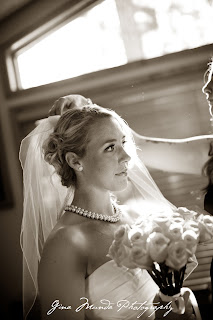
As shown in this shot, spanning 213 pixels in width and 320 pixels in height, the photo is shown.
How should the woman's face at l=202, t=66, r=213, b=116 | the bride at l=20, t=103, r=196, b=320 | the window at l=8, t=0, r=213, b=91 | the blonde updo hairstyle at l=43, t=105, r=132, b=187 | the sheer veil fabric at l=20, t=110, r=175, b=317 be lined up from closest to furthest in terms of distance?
the bride at l=20, t=103, r=196, b=320, the blonde updo hairstyle at l=43, t=105, r=132, b=187, the sheer veil fabric at l=20, t=110, r=175, b=317, the woman's face at l=202, t=66, r=213, b=116, the window at l=8, t=0, r=213, b=91

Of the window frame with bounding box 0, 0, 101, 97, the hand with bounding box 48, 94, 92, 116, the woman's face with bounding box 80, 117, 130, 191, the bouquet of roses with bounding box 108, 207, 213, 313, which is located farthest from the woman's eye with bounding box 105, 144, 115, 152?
the window frame with bounding box 0, 0, 101, 97

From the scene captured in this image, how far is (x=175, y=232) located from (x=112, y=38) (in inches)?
49.0

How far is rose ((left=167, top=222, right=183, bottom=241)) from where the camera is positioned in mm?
1229

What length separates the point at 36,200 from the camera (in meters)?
1.64

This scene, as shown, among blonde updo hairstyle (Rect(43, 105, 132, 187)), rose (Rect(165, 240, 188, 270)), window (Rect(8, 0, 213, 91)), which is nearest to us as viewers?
rose (Rect(165, 240, 188, 270))

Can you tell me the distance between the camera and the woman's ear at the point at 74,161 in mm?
1558

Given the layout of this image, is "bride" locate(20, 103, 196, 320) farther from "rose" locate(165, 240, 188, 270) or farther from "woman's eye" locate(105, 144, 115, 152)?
"rose" locate(165, 240, 188, 270)

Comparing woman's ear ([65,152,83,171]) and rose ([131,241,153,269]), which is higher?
woman's ear ([65,152,83,171])

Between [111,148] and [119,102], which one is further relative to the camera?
[119,102]

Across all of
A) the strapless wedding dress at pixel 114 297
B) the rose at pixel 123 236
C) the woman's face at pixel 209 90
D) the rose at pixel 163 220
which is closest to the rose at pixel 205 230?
the rose at pixel 163 220

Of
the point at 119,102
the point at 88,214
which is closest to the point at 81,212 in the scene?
the point at 88,214

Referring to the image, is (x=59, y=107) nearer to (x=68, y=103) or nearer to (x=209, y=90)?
(x=68, y=103)

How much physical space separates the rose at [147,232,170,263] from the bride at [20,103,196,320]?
0.90 feet

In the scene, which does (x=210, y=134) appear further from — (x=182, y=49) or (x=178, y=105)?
(x=182, y=49)
